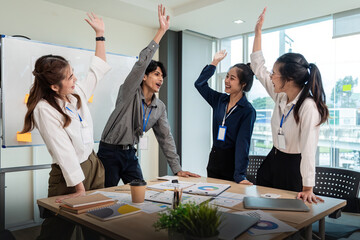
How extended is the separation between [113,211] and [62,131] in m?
0.54

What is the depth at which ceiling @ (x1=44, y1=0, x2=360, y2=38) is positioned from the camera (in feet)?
12.3

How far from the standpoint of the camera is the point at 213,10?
4.02 m

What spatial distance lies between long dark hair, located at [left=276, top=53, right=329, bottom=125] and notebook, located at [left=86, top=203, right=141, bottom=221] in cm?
110

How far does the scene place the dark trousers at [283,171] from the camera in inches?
76.9

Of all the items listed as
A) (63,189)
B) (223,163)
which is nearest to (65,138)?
(63,189)

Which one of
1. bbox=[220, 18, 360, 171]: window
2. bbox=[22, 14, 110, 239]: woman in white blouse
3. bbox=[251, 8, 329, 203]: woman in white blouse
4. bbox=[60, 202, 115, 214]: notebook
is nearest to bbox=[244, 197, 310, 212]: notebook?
bbox=[251, 8, 329, 203]: woman in white blouse

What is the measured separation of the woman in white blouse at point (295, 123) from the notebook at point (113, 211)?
2.99 ft

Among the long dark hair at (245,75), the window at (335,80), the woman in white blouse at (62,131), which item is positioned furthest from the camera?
the window at (335,80)

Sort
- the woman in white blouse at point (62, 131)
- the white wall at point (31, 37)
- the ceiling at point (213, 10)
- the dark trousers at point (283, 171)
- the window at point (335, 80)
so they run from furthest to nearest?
the window at point (335, 80) → the ceiling at point (213, 10) → the white wall at point (31, 37) → the dark trousers at point (283, 171) → the woman in white blouse at point (62, 131)

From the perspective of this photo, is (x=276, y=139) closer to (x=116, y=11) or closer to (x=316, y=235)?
(x=316, y=235)

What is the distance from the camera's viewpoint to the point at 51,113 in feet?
5.41

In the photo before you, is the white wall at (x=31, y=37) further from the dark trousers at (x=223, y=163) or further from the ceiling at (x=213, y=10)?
the dark trousers at (x=223, y=163)

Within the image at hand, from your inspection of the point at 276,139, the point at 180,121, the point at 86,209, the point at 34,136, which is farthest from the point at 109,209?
the point at 180,121

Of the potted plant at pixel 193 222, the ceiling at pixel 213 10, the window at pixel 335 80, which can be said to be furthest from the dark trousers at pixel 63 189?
the window at pixel 335 80
